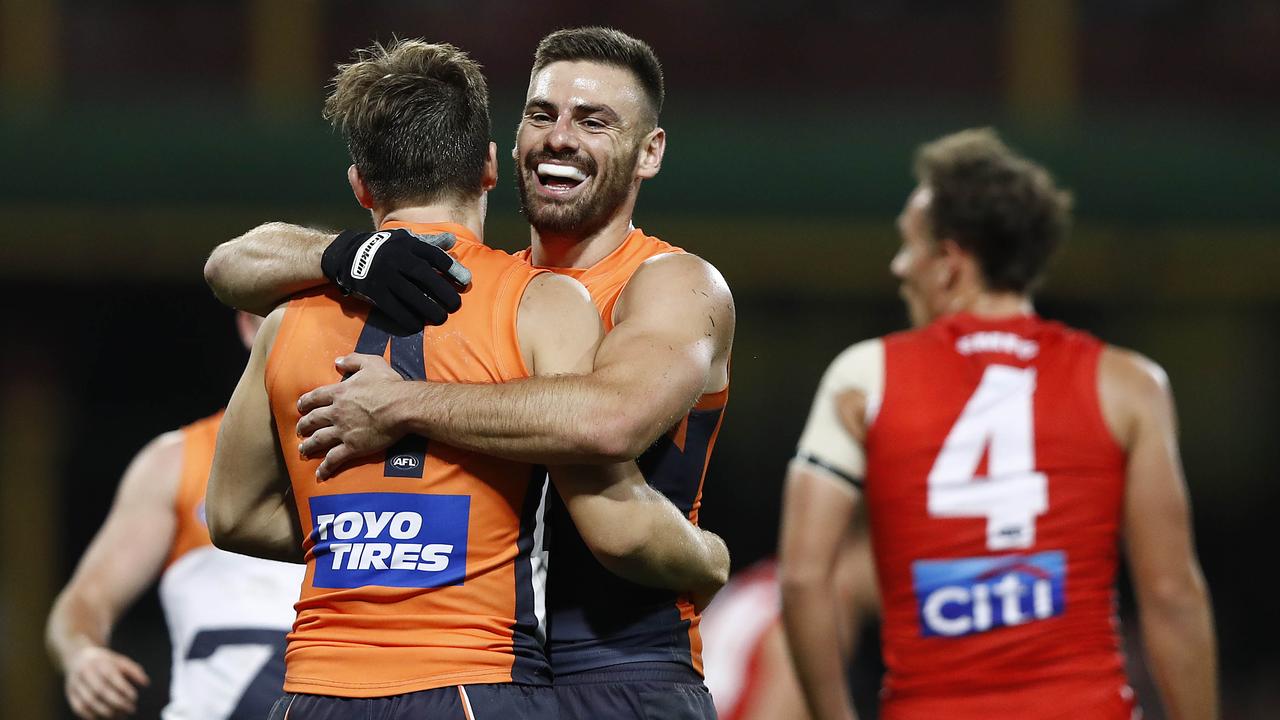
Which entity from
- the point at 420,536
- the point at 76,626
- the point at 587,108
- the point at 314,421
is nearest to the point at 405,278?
the point at 314,421

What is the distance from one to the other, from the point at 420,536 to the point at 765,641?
3747 millimetres

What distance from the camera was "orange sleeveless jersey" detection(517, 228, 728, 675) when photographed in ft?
9.56

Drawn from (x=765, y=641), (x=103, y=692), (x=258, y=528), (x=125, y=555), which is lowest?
(x=765, y=641)

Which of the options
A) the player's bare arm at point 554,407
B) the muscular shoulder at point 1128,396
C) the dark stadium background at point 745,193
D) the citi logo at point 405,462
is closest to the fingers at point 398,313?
the player's bare arm at point 554,407

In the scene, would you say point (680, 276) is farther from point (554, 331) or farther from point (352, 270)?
point (352, 270)

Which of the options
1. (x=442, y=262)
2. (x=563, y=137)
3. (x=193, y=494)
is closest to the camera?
(x=442, y=262)

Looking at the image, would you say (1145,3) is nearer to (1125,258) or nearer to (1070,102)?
(1070,102)

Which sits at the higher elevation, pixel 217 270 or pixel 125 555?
pixel 217 270

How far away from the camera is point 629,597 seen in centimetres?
295

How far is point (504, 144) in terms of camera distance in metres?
9.59

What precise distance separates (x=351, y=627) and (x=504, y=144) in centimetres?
726

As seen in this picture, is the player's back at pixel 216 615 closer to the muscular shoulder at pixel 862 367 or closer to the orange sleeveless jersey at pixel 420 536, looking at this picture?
the orange sleeveless jersey at pixel 420 536

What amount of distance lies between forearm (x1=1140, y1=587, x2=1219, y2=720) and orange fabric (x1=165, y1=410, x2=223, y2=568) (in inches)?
96.4

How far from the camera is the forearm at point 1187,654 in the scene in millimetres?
3805
